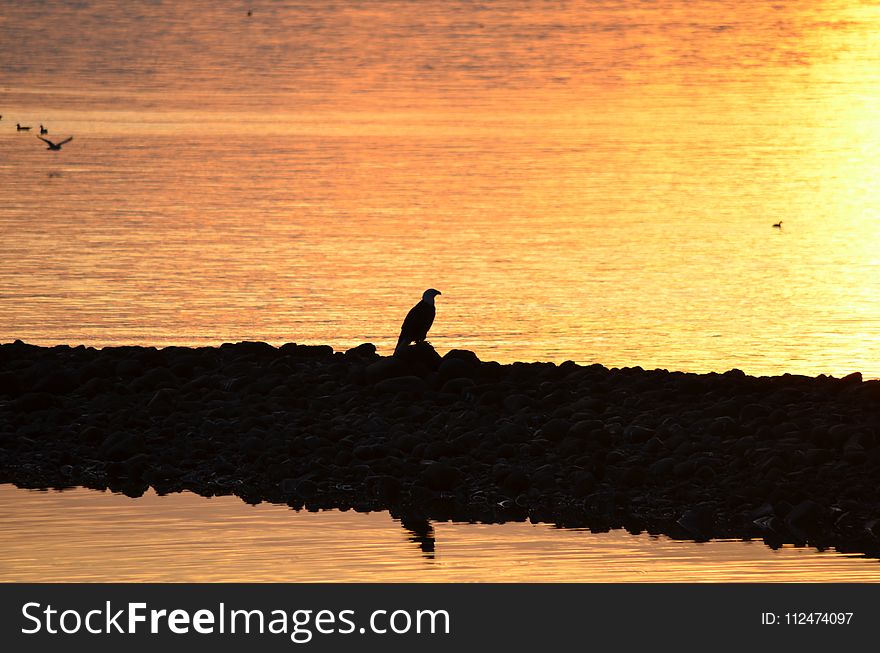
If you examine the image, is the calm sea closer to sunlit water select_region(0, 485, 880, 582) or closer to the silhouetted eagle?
sunlit water select_region(0, 485, 880, 582)

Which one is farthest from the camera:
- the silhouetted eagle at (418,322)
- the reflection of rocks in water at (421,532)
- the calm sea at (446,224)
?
the silhouetted eagle at (418,322)

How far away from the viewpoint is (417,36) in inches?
5123

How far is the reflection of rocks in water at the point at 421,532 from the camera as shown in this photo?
16.6 metres

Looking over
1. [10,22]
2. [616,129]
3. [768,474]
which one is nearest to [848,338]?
[768,474]

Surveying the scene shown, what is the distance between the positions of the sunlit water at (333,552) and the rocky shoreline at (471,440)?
64 cm

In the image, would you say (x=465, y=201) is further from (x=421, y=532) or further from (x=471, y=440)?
(x=421, y=532)

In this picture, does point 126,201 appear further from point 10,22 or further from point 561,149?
point 10,22

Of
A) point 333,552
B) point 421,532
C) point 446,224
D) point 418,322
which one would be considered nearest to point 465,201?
point 446,224

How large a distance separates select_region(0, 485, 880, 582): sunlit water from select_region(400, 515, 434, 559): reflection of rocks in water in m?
0.07

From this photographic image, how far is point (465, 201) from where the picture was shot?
51125 millimetres

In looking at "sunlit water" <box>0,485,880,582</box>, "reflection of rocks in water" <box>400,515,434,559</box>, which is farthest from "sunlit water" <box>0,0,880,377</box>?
"sunlit water" <box>0,485,880,582</box>

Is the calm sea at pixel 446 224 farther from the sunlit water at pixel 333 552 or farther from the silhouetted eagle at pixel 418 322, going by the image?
the silhouetted eagle at pixel 418 322

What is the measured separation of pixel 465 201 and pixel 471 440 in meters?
31.5

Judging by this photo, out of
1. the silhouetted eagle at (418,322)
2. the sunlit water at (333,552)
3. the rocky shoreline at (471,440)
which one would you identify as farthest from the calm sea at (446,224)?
the silhouetted eagle at (418,322)
